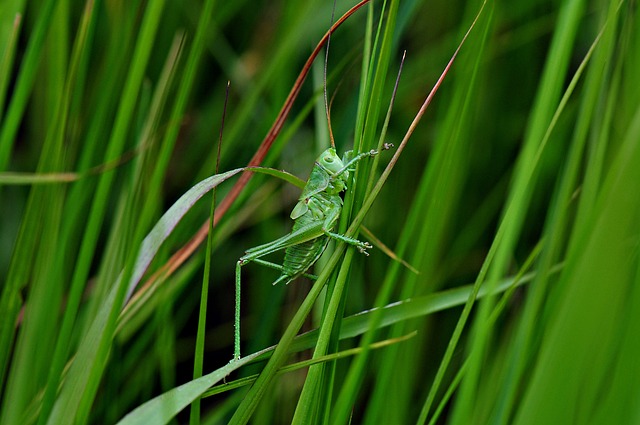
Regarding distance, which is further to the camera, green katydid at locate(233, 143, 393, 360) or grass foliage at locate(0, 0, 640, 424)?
green katydid at locate(233, 143, 393, 360)

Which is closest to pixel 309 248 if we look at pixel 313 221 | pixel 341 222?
pixel 313 221

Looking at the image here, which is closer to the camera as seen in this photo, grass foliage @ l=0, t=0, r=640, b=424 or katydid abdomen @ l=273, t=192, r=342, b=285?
grass foliage @ l=0, t=0, r=640, b=424

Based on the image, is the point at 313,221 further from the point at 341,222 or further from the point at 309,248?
the point at 341,222

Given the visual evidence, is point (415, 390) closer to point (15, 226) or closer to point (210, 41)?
point (210, 41)

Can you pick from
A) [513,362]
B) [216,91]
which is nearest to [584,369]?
[513,362]
